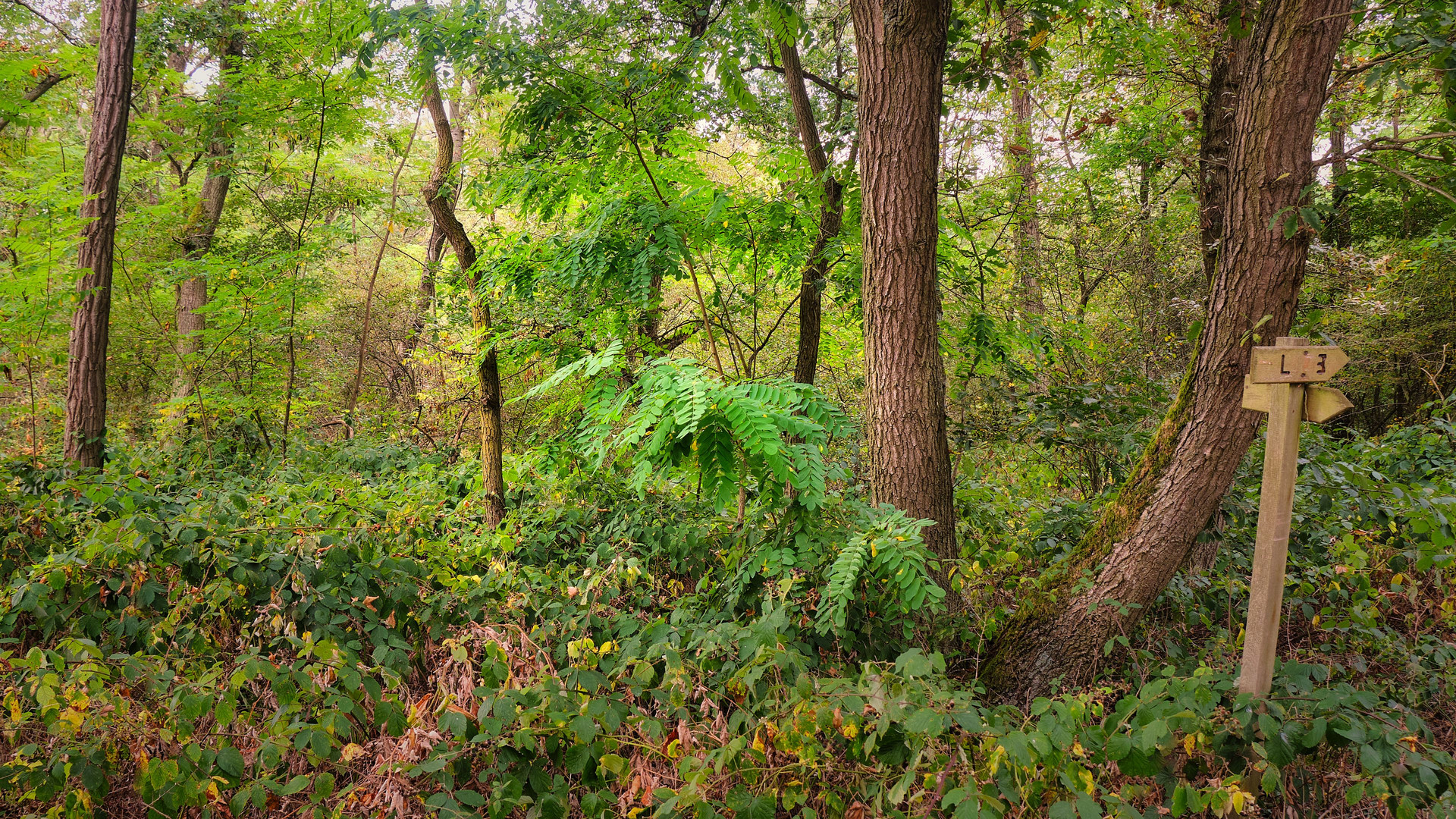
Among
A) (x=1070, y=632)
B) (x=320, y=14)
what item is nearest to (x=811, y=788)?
(x=1070, y=632)

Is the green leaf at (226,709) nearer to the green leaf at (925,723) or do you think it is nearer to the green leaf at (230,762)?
the green leaf at (230,762)

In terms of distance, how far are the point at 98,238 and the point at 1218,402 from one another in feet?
25.2

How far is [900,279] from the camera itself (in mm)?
3590

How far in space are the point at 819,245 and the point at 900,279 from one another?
171 centimetres

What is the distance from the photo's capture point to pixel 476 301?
16.4 feet

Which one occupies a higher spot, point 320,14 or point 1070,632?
point 320,14

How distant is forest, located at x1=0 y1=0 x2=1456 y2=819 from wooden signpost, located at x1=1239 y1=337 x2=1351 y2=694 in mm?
16

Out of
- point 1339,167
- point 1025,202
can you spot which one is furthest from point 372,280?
point 1339,167

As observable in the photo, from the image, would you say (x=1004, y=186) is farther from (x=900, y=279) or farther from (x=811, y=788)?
(x=811, y=788)

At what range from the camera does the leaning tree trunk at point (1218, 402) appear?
292 centimetres

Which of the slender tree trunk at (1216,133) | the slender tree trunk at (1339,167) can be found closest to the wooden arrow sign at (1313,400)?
the slender tree trunk at (1216,133)

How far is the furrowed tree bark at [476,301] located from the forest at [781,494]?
45mm

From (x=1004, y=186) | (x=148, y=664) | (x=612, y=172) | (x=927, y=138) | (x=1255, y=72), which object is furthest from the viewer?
(x=1004, y=186)

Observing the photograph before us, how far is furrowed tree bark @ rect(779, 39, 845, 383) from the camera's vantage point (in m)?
5.12
